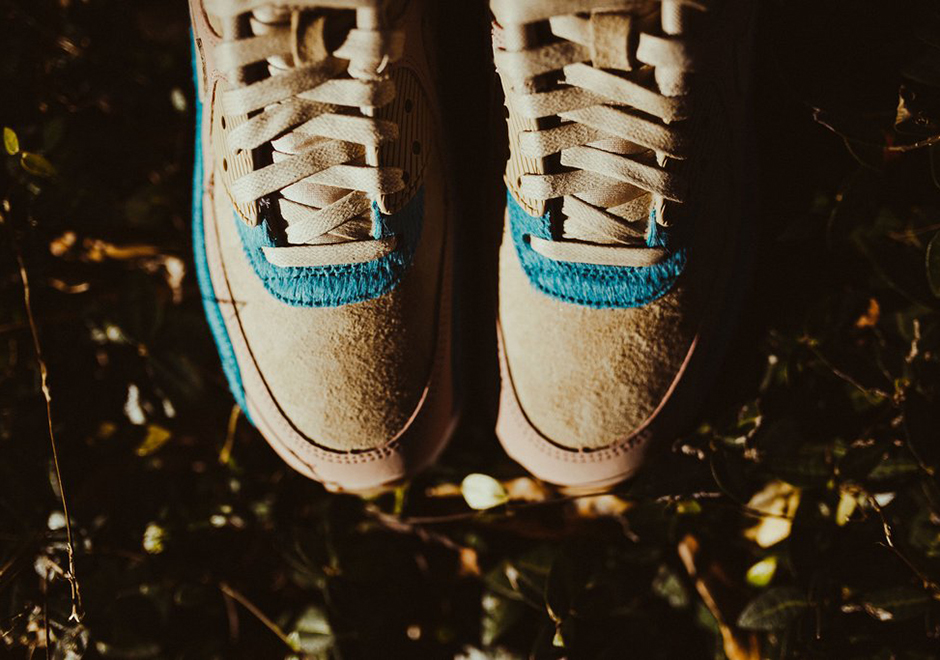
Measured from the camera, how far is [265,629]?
104cm

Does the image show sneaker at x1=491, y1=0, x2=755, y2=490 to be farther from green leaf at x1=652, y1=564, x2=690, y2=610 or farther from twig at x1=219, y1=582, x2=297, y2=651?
twig at x1=219, y1=582, x2=297, y2=651

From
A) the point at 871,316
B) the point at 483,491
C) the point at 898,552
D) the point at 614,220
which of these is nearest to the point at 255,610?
the point at 483,491

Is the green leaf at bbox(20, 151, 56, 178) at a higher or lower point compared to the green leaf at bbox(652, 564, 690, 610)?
higher

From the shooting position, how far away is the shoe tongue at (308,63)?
69cm

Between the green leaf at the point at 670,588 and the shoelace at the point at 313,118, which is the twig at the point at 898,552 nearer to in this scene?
the green leaf at the point at 670,588

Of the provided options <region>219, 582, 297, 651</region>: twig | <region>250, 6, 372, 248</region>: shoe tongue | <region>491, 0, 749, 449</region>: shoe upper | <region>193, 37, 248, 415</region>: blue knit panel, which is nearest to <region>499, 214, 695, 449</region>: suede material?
<region>491, 0, 749, 449</region>: shoe upper

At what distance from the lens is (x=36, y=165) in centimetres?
82

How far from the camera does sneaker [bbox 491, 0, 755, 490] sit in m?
0.70

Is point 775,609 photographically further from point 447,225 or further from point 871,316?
point 447,225

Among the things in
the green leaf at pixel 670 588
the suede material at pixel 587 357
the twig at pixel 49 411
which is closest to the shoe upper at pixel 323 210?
the suede material at pixel 587 357

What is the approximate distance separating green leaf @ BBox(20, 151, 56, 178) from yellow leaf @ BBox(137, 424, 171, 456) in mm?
374

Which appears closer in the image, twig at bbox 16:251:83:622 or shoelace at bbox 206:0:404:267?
shoelace at bbox 206:0:404:267

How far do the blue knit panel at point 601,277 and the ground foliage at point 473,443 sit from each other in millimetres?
95

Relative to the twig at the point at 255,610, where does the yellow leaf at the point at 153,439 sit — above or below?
above
